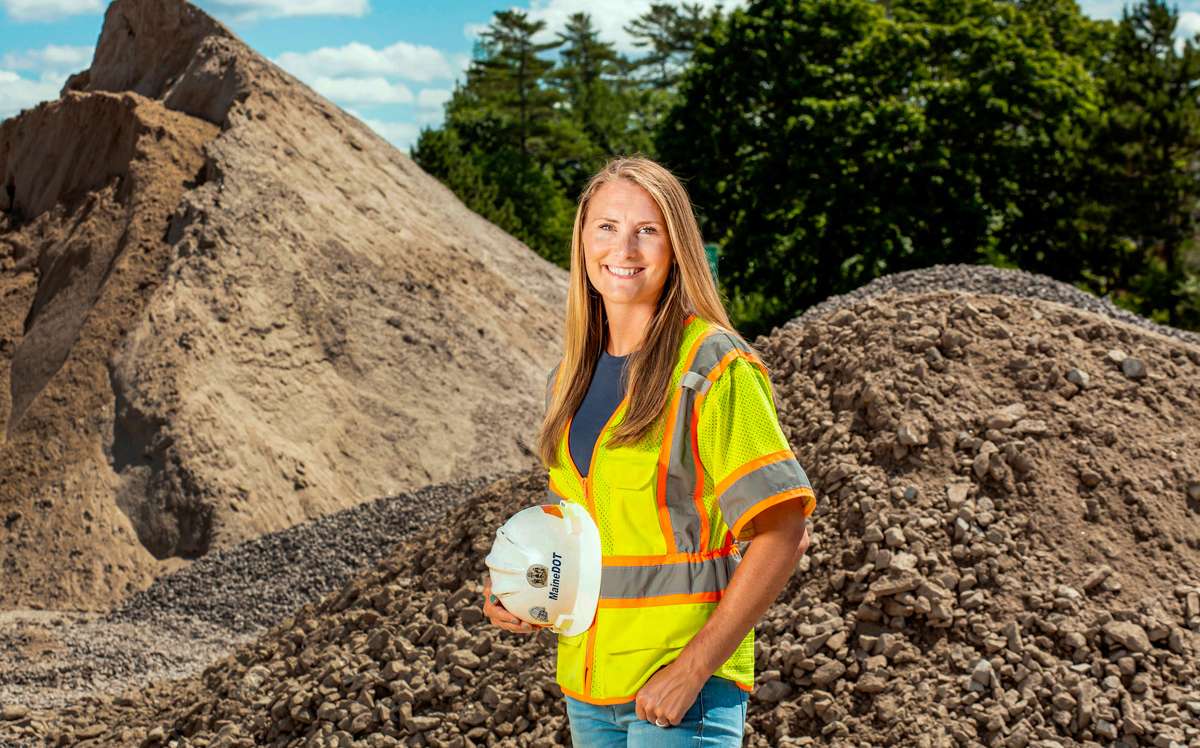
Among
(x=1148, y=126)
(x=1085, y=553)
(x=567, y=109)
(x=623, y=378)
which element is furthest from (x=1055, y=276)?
(x=567, y=109)

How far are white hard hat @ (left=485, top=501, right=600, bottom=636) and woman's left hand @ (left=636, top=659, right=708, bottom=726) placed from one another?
0.21m

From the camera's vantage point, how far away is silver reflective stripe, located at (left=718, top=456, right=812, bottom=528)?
2104 millimetres

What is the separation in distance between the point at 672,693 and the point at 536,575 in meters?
0.37

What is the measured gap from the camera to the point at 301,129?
16.2 metres

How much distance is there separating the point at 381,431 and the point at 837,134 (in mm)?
10374

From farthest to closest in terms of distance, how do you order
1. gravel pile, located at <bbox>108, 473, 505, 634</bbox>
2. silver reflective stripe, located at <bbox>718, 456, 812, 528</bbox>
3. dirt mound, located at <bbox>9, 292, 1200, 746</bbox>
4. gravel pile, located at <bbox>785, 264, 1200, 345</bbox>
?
gravel pile, located at <bbox>785, 264, 1200, 345</bbox> < gravel pile, located at <bbox>108, 473, 505, 634</bbox> < dirt mound, located at <bbox>9, 292, 1200, 746</bbox> < silver reflective stripe, located at <bbox>718, 456, 812, 528</bbox>

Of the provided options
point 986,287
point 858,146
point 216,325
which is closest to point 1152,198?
point 858,146

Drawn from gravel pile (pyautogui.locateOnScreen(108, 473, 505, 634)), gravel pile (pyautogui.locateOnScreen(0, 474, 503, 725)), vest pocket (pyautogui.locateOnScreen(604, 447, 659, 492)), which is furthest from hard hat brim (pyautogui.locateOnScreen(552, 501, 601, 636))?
gravel pile (pyautogui.locateOnScreen(108, 473, 505, 634))

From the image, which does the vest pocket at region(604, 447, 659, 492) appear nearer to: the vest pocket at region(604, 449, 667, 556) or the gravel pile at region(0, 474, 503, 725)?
the vest pocket at region(604, 449, 667, 556)

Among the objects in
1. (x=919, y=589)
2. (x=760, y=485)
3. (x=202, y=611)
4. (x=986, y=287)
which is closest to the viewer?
(x=760, y=485)

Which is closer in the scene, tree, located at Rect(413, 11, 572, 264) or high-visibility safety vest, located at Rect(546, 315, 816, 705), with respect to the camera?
high-visibility safety vest, located at Rect(546, 315, 816, 705)

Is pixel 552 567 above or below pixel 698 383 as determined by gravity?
below

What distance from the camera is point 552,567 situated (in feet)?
7.60

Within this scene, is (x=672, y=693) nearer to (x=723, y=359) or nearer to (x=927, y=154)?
(x=723, y=359)
